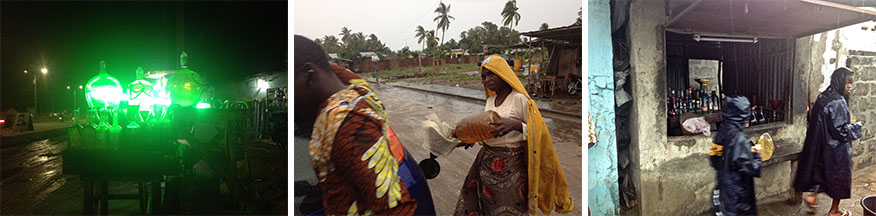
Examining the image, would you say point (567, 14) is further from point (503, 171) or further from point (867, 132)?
point (867, 132)

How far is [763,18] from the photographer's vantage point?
2.59 metres

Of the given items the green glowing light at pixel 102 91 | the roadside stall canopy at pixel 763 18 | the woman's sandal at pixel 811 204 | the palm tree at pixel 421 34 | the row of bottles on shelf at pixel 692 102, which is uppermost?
the roadside stall canopy at pixel 763 18

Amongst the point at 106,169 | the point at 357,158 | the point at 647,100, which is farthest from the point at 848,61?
the point at 106,169

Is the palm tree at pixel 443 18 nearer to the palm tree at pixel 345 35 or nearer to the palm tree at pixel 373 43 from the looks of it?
the palm tree at pixel 373 43

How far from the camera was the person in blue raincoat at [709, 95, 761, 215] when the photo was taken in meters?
2.60

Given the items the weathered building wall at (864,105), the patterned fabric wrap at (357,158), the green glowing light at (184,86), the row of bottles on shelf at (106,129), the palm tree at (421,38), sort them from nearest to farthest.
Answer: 1. the patterned fabric wrap at (357,158)
2. the palm tree at (421,38)
3. the weathered building wall at (864,105)
4. the row of bottles on shelf at (106,129)
5. the green glowing light at (184,86)

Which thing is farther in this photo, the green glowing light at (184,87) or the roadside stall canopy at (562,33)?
the green glowing light at (184,87)

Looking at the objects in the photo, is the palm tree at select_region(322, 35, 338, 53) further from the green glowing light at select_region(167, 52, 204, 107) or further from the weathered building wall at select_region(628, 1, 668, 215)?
the weathered building wall at select_region(628, 1, 668, 215)

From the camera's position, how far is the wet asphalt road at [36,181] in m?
2.66

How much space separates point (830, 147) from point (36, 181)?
5660 mm

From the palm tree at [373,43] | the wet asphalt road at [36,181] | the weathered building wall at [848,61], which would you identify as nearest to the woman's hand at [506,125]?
the palm tree at [373,43]

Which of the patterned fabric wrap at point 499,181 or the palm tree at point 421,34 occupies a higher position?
the palm tree at point 421,34

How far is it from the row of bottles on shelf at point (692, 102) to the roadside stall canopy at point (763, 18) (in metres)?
0.42

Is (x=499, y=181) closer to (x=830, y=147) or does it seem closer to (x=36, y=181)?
(x=830, y=147)
